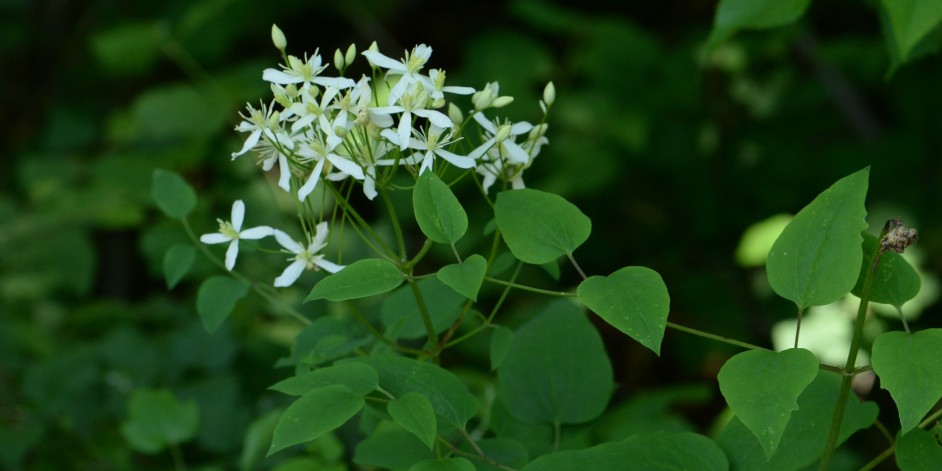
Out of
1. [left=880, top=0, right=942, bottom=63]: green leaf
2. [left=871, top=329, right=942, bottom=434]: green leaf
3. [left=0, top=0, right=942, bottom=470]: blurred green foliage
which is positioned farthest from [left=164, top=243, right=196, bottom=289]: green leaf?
[left=0, top=0, right=942, bottom=470]: blurred green foliage

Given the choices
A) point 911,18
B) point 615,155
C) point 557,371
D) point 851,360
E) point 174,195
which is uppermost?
point 911,18

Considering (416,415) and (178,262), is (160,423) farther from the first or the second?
(416,415)

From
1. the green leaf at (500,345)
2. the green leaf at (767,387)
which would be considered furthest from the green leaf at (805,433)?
the green leaf at (500,345)

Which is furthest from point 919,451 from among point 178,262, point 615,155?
point 615,155

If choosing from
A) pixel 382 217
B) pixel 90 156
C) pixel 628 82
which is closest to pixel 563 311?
pixel 628 82

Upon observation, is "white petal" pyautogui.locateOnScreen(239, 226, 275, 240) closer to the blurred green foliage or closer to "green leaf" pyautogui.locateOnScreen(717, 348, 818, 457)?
"green leaf" pyautogui.locateOnScreen(717, 348, 818, 457)

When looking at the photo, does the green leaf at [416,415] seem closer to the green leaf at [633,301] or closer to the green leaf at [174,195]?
the green leaf at [633,301]

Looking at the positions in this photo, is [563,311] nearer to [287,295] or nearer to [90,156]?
[287,295]

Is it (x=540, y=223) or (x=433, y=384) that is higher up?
(x=540, y=223)
